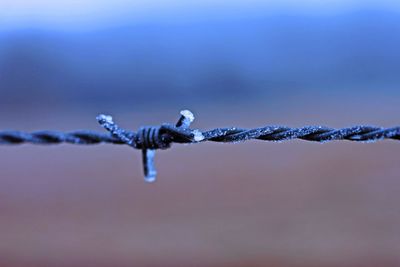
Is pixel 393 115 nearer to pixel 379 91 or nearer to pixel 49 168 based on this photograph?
pixel 379 91

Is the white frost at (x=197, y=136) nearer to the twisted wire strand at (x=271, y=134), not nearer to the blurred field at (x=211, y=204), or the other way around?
the twisted wire strand at (x=271, y=134)

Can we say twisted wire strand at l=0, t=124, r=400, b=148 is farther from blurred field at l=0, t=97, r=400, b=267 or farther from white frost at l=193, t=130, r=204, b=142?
blurred field at l=0, t=97, r=400, b=267

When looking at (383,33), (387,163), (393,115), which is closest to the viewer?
(387,163)

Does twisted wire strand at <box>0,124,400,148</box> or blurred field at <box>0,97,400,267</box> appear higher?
blurred field at <box>0,97,400,267</box>

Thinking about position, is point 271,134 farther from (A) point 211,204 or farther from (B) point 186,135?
(A) point 211,204

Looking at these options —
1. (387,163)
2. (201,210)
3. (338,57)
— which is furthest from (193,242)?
(338,57)

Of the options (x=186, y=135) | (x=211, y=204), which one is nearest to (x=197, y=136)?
(x=186, y=135)

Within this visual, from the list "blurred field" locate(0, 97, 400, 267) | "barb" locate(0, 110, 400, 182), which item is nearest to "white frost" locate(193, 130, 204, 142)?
"barb" locate(0, 110, 400, 182)
